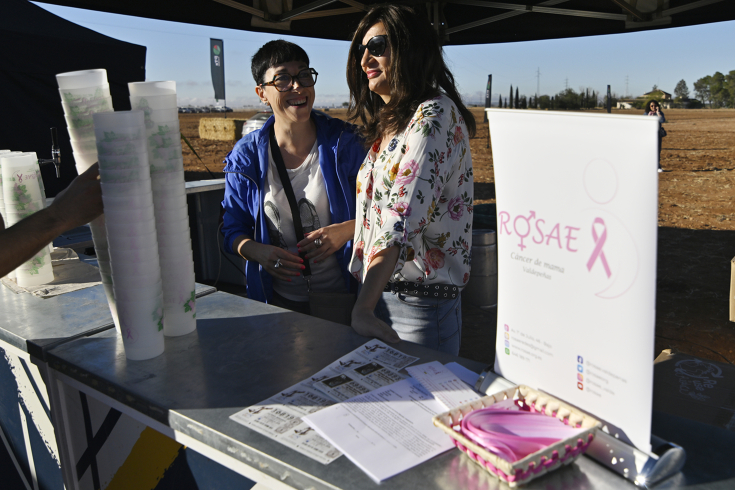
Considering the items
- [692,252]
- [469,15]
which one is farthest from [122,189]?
[692,252]

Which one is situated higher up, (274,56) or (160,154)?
(274,56)

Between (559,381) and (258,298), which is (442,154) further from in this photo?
(258,298)

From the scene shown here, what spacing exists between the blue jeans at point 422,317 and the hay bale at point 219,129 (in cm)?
2288

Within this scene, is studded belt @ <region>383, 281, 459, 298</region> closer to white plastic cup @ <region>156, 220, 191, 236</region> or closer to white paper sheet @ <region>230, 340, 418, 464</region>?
white paper sheet @ <region>230, 340, 418, 464</region>

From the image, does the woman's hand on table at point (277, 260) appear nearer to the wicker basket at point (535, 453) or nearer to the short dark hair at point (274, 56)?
the short dark hair at point (274, 56)

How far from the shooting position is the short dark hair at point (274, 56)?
1.98 meters

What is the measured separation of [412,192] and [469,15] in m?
4.39

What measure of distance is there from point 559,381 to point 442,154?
69 centimetres

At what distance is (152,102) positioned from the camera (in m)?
1.20

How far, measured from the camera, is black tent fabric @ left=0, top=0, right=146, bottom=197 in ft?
18.0

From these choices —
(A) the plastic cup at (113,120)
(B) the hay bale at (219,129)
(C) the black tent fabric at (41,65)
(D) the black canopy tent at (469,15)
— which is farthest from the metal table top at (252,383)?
(B) the hay bale at (219,129)

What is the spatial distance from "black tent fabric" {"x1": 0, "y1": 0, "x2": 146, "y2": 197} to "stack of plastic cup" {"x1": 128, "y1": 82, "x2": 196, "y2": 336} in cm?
552

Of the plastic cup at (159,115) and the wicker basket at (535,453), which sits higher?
the plastic cup at (159,115)

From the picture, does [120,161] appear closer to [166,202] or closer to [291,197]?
[166,202]
